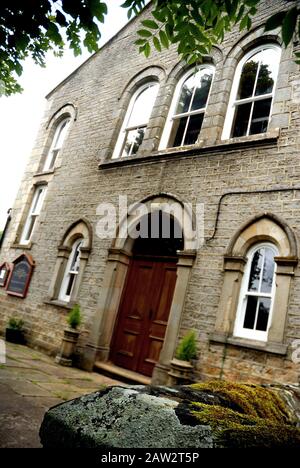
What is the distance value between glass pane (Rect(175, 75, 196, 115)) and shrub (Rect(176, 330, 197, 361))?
5.16 m

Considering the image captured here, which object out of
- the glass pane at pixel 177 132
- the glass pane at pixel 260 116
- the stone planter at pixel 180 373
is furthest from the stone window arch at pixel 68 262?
the glass pane at pixel 260 116

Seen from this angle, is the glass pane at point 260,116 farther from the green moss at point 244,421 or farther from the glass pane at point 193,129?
the green moss at point 244,421

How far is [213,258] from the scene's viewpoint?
5695 mm

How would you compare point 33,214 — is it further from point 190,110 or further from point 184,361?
point 184,361

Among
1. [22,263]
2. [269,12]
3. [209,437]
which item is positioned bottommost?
[209,437]

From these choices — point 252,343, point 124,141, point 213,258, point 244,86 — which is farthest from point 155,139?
point 252,343

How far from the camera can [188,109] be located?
765 cm

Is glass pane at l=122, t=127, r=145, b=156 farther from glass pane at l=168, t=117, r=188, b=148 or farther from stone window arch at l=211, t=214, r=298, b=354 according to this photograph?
stone window arch at l=211, t=214, r=298, b=354

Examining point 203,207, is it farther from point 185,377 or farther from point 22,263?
point 22,263

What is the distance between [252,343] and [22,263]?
6752mm

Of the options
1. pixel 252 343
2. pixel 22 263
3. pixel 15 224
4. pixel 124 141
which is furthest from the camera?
pixel 15 224

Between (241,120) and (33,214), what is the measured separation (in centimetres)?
657

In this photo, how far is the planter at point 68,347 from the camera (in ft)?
21.9

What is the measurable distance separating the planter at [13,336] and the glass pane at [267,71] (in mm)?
7726
